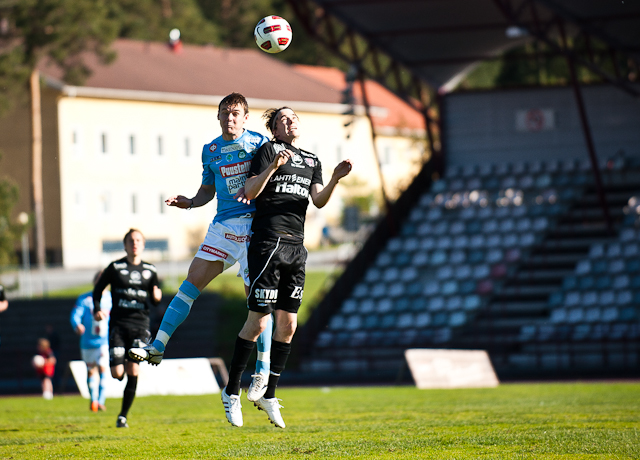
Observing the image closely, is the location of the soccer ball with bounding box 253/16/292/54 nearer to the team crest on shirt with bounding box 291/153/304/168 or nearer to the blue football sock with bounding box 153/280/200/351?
the team crest on shirt with bounding box 291/153/304/168

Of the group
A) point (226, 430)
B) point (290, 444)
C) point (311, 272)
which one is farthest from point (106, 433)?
point (311, 272)

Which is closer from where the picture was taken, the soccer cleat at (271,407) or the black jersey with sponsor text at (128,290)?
the soccer cleat at (271,407)

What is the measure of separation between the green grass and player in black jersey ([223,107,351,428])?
0.69 meters

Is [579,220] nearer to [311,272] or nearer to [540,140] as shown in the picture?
[540,140]

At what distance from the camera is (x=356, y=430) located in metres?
9.39

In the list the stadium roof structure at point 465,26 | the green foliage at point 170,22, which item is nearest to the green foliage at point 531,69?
the stadium roof structure at point 465,26

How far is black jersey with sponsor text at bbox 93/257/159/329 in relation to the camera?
11234mm

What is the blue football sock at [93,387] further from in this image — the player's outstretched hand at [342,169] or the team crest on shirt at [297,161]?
the player's outstretched hand at [342,169]

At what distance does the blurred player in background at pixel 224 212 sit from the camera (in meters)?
8.40

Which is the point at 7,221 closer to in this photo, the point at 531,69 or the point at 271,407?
the point at 531,69

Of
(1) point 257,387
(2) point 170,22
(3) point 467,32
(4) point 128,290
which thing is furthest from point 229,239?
(2) point 170,22

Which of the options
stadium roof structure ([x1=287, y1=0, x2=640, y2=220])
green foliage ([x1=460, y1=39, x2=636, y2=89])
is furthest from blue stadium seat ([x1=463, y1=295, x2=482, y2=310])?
green foliage ([x1=460, y1=39, x2=636, y2=89])

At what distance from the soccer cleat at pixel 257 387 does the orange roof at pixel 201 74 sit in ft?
121

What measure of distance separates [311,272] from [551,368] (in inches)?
807
